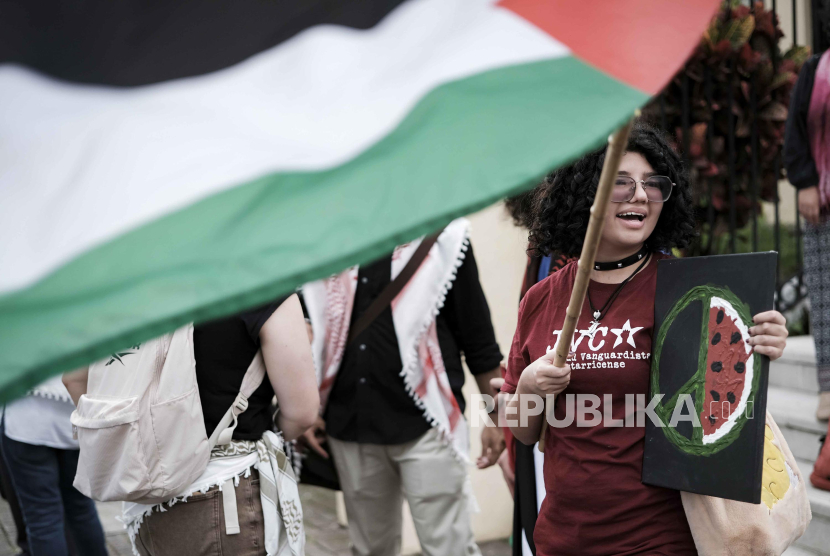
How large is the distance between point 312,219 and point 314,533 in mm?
5262

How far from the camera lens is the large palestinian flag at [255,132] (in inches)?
41.4

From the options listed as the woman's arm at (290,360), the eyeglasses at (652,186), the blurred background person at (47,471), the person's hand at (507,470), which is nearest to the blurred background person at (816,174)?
the person's hand at (507,470)

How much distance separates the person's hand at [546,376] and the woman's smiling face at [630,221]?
39 centimetres

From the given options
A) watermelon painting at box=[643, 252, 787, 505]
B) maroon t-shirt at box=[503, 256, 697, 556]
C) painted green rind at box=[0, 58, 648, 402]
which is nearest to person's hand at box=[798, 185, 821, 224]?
maroon t-shirt at box=[503, 256, 697, 556]

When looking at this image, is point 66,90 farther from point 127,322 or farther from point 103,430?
point 103,430

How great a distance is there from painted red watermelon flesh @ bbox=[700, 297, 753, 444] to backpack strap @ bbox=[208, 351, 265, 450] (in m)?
1.44

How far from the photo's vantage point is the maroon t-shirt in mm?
2141

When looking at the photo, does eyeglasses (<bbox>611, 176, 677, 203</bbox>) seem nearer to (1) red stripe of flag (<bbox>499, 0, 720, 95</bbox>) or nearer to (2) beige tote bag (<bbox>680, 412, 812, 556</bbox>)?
(2) beige tote bag (<bbox>680, 412, 812, 556</bbox>)

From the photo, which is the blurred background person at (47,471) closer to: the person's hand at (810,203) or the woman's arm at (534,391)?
the woman's arm at (534,391)

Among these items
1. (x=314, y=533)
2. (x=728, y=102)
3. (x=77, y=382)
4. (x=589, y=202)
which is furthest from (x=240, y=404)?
(x=728, y=102)

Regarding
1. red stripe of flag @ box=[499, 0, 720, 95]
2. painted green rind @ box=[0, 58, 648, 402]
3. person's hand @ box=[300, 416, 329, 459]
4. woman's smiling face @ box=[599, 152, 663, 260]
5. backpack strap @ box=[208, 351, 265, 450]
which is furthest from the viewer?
person's hand @ box=[300, 416, 329, 459]

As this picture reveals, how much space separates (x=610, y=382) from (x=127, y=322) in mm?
1548

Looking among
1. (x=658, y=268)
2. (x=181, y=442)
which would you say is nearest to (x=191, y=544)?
(x=181, y=442)

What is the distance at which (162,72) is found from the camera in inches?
49.5
